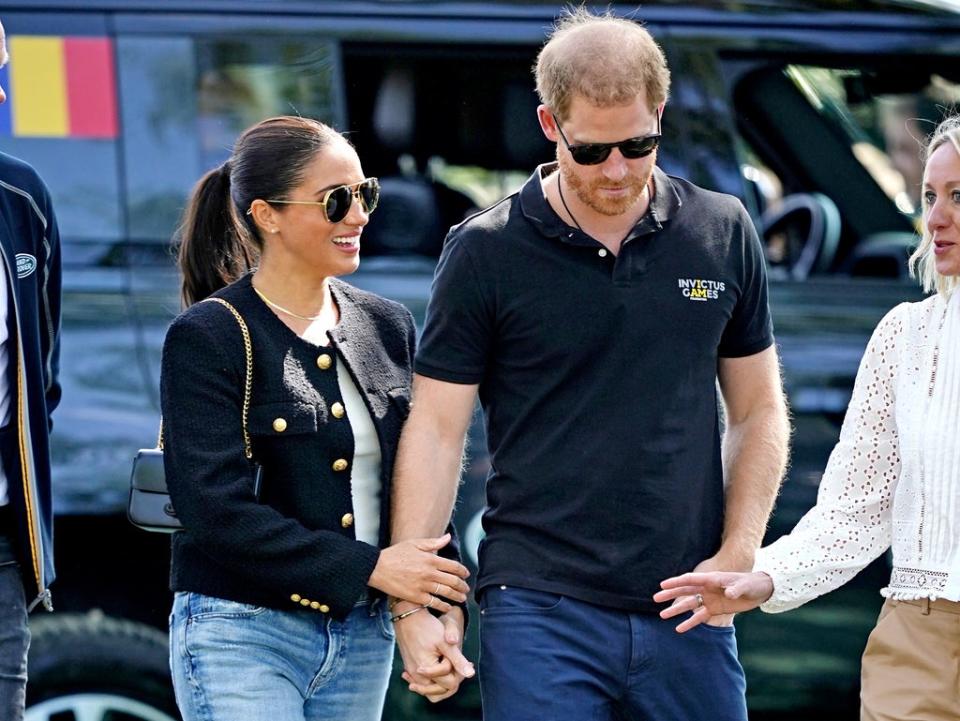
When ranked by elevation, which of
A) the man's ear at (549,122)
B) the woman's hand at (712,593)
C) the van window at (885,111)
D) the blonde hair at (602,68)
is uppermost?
the blonde hair at (602,68)

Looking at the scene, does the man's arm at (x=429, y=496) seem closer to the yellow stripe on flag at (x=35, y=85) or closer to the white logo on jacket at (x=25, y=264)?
the white logo on jacket at (x=25, y=264)

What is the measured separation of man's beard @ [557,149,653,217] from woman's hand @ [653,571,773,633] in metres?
0.69

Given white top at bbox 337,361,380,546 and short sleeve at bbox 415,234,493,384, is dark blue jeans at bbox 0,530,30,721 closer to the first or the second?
white top at bbox 337,361,380,546

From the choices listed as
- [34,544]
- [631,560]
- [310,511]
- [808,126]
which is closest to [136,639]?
[34,544]

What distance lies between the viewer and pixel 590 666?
308 centimetres

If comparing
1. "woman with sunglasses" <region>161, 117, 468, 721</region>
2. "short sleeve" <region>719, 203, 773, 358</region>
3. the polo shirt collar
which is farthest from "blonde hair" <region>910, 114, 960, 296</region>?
"woman with sunglasses" <region>161, 117, 468, 721</region>


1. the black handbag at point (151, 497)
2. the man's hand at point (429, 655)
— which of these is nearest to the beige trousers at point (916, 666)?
the man's hand at point (429, 655)

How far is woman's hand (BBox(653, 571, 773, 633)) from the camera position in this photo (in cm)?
306

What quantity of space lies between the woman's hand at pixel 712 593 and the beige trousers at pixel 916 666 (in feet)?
0.77

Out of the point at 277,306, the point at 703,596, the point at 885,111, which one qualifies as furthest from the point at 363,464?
the point at 885,111

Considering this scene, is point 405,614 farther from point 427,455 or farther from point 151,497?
point 151,497

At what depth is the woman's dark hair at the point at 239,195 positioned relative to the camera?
325cm

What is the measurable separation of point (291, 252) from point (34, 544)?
802mm

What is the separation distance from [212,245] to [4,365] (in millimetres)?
487
